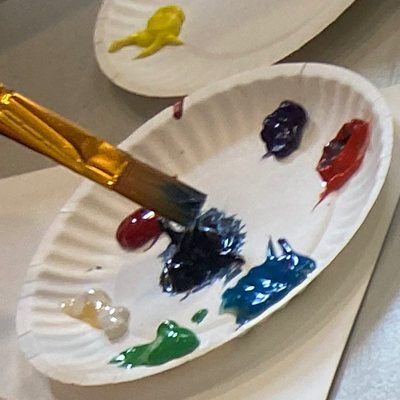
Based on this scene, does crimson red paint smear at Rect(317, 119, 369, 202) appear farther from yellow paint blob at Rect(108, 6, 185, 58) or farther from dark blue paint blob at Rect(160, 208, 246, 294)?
yellow paint blob at Rect(108, 6, 185, 58)

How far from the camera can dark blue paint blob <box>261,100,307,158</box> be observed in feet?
1.74

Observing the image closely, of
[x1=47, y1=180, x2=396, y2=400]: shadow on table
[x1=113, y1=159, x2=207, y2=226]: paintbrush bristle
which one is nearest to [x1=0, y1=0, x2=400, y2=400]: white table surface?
[x1=47, y1=180, x2=396, y2=400]: shadow on table

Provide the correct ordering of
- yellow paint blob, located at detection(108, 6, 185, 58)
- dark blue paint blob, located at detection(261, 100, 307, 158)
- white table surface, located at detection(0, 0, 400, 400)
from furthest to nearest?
yellow paint blob, located at detection(108, 6, 185, 58) < dark blue paint blob, located at detection(261, 100, 307, 158) < white table surface, located at detection(0, 0, 400, 400)

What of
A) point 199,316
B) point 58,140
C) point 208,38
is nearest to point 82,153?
point 58,140

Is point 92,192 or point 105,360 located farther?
point 92,192

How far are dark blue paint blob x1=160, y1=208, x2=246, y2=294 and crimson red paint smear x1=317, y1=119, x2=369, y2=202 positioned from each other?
0.07m

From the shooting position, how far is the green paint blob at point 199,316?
→ 0.47 metres

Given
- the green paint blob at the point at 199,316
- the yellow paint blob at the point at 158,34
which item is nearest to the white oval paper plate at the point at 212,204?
the green paint blob at the point at 199,316

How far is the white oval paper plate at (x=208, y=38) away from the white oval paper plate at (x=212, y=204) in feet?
0.19

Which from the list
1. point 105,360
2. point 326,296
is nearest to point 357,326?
point 326,296

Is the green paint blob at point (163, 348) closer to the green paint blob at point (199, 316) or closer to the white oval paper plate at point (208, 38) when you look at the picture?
the green paint blob at point (199, 316)

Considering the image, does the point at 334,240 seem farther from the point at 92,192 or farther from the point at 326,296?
the point at 92,192

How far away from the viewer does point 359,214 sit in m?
0.44

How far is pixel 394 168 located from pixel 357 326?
120mm
